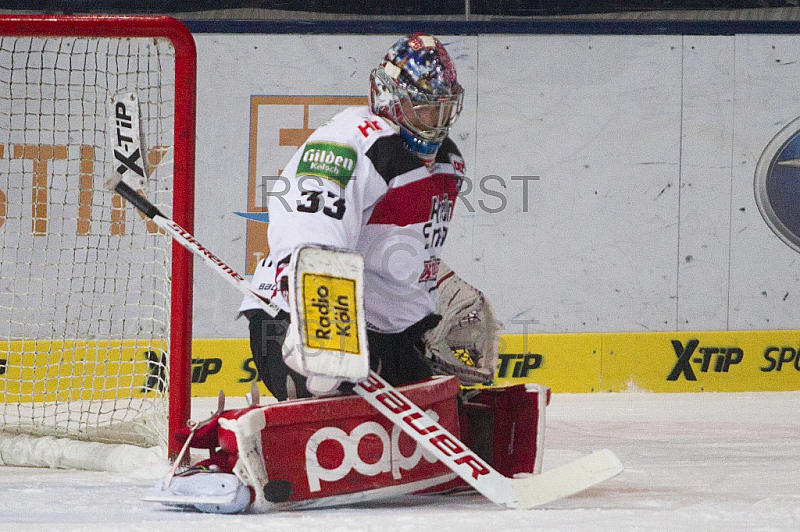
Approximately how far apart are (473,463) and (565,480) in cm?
21

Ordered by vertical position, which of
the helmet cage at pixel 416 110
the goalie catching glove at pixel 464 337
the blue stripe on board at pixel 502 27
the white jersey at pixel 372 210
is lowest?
the goalie catching glove at pixel 464 337

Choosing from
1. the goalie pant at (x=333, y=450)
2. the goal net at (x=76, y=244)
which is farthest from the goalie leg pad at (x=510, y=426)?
the goal net at (x=76, y=244)

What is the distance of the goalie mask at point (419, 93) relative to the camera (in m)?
2.28

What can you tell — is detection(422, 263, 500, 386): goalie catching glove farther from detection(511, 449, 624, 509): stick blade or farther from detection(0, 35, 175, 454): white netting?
detection(0, 35, 175, 454): white netting

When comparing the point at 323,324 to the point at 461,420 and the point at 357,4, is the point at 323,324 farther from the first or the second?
the point at 357,4

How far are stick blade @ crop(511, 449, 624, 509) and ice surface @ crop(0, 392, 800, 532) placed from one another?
1.3 inches

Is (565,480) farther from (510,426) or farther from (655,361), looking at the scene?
(655,361)

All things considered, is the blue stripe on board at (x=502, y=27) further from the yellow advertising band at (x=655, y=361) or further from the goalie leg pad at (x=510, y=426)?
the goalie leg pad at (x=510, y=426)

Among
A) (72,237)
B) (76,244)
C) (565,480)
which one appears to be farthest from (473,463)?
(72,237)

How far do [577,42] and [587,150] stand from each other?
481 millimetres

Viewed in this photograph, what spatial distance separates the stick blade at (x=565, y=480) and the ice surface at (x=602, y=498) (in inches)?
1.3

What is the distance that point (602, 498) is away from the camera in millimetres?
2281

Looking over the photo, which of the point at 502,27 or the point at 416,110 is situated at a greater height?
the point at 502,27

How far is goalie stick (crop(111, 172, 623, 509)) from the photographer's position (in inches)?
84.4
